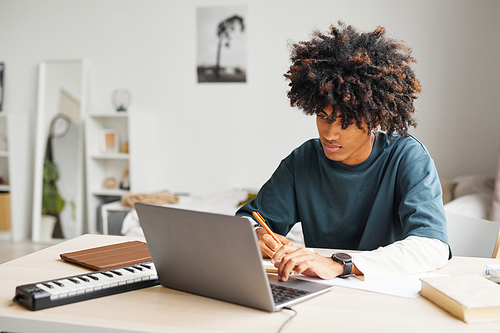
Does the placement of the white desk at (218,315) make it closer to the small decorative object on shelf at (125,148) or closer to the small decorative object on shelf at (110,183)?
the small decorative object on shelf at (125,148)

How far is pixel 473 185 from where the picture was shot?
10.1ft

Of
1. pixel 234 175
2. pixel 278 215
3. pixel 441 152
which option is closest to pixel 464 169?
pixel 441 152

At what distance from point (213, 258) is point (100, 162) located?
3.67m

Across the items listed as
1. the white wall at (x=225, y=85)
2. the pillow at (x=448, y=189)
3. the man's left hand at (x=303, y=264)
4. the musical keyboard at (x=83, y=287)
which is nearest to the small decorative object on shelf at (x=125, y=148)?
the white wall at (x=225, y=85)

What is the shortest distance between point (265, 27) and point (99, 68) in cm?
157

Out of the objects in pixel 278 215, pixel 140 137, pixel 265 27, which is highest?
pixel 265 27

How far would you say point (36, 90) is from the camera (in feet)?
14.5

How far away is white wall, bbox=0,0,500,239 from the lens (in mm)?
3490

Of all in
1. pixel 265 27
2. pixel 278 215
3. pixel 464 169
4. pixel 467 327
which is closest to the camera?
pixel 467 327

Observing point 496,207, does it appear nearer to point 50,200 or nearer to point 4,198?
point 50,200

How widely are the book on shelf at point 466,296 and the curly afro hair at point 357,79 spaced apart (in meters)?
0.52

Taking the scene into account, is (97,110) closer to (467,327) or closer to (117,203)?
(117,203)

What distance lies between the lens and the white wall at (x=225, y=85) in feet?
11.5

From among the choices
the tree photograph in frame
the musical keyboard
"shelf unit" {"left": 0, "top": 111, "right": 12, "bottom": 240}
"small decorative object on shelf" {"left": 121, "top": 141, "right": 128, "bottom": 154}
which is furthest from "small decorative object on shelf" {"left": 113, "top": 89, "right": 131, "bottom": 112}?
the musical keyboard
